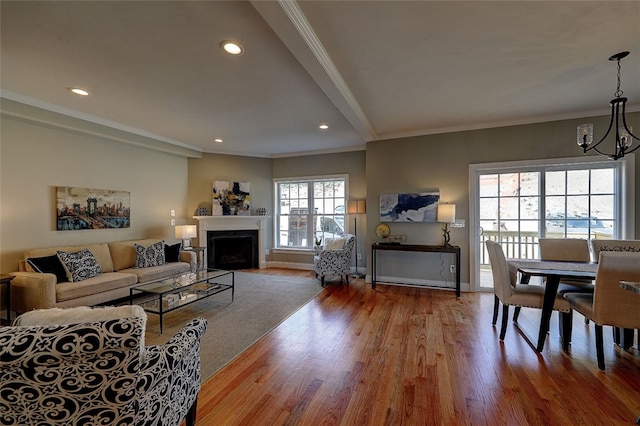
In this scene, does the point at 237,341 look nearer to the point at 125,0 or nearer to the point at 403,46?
the point at 125,0

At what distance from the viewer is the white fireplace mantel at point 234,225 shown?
19.1 ft

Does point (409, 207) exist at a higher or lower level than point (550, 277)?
higher

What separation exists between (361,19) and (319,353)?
2.76 m

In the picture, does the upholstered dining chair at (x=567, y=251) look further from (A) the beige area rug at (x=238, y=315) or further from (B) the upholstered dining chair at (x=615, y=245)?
(A) the beige area rug at (x=238, y=315)

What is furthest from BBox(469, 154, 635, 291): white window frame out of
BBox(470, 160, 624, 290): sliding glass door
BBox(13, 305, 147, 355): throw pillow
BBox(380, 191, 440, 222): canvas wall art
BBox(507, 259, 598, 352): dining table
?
BBox(13, 305, 147, 355): throw pillow

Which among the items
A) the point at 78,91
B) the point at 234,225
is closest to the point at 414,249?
the point at 234,225

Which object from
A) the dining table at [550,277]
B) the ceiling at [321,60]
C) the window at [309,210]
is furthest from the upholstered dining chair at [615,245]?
the window at [309,210]

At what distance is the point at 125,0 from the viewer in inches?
68.7

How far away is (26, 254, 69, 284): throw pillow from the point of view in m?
3.16

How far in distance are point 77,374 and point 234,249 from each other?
5.38 m

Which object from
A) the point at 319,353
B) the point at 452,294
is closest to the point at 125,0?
the point at 319,353

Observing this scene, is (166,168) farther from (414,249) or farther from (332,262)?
(414,249)

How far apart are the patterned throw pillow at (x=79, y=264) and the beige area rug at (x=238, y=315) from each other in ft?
3.30

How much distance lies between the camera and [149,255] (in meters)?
4.25
